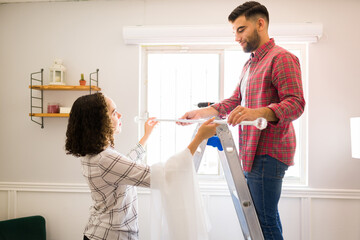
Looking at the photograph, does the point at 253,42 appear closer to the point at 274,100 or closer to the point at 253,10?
the point at 253,10

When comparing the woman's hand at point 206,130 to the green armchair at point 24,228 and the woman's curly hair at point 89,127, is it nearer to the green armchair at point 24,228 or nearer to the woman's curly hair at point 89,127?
the woman's curly hair at point 89,127

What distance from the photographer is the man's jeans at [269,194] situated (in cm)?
109

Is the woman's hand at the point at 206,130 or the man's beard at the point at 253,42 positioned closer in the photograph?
the woman's hand at the point at 206,130

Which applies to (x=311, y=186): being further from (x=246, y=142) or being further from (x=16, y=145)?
(x=16, y=145)

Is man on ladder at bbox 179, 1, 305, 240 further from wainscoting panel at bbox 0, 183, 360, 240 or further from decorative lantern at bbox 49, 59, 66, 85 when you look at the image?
decorative lantern at bbox 49, 59, 66, 85

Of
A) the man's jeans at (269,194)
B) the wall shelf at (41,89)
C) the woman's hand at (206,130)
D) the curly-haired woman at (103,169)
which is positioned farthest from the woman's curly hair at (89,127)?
the wall shelf at (41,89)

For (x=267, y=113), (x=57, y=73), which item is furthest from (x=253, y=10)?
(x=57, y=73)

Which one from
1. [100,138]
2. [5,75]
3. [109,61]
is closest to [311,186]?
[100,138]

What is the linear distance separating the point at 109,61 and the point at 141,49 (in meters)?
0.31

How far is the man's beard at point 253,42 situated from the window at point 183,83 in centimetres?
98

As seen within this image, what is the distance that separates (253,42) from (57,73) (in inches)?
65.7

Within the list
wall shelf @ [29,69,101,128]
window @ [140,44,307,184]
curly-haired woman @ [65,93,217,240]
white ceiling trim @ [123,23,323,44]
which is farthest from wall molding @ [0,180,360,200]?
white ceiling trim @ [123,23,323,44]

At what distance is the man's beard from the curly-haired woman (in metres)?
0.60

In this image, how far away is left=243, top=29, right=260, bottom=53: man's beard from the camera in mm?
1249
